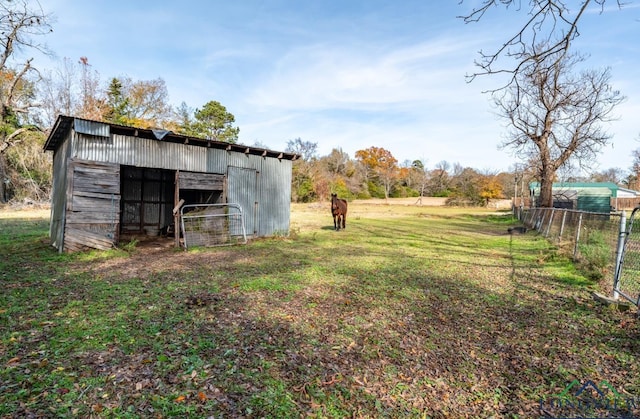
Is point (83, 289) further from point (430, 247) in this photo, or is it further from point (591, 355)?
point (430, 247)

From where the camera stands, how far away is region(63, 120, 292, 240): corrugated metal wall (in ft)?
30.1

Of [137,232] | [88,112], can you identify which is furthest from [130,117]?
[137,232]

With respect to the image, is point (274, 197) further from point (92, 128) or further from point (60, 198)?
point (60, 198)

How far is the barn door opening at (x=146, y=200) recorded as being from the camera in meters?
13.4

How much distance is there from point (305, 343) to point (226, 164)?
8.93m

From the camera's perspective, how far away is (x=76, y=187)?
8797mm

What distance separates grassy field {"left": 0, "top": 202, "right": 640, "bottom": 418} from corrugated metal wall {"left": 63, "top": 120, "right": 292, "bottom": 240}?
139 inches

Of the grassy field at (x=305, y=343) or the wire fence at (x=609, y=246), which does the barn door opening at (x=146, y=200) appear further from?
the wire fence at (x=609, y=246)

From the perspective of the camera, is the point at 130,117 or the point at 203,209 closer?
the point at 203,209

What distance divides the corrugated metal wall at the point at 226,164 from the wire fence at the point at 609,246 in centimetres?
945

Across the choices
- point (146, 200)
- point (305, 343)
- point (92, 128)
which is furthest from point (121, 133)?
point (305, 343)

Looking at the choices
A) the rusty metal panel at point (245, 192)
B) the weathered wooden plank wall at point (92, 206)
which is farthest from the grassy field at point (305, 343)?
the rusty metal panel at point (245, 192)

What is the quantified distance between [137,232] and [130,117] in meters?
23.7

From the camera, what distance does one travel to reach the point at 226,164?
11594 millimetres
